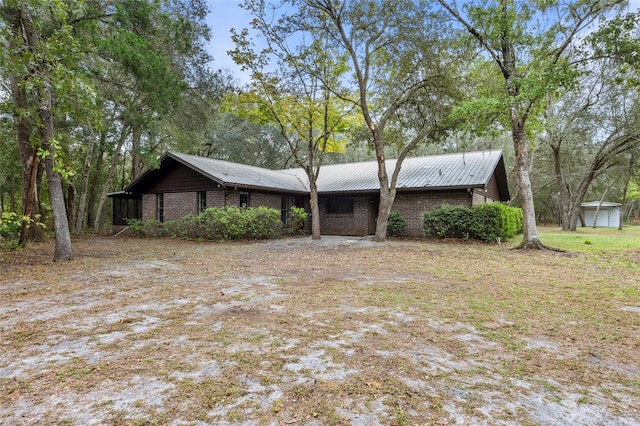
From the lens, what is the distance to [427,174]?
17078 mm

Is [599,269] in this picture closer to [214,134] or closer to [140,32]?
[140,32]

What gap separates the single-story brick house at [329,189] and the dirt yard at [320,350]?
31.1ft

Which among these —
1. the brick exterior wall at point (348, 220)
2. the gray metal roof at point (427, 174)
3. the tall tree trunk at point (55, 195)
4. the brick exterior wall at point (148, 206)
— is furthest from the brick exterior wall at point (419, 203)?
the tall tree trunk at point (55, 195)

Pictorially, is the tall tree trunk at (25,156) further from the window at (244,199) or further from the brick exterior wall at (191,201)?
the window at (244,199)

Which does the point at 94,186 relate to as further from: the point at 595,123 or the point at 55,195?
the point at 595,123

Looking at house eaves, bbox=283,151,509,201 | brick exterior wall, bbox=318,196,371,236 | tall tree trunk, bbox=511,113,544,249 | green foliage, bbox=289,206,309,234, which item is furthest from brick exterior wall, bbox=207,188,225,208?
tall tree trunk, bbox=511,113,544,249

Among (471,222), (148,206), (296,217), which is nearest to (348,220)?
(296,217)

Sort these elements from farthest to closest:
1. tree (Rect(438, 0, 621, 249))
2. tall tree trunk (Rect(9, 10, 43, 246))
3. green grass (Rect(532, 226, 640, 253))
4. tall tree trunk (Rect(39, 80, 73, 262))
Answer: green grass (Rect(532, 226, 640, 253)) → tree (Rect(438, 0, 621, 249)) → tall tree trunk (Rect(9, 10, 43, 246)) → tall tree trunk (Rect(39, 80, 73, 262))

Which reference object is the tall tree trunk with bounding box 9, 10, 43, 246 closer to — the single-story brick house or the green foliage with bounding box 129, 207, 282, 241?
the green foliage with bounding box 129, 207, 282, 241

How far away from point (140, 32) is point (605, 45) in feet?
44.1

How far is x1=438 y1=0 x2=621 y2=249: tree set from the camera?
31.2 ft

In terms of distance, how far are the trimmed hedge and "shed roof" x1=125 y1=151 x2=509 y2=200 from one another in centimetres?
137

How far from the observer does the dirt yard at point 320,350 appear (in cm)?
219

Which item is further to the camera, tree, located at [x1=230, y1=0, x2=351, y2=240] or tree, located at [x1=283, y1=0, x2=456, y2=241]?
tree, located at [x1=230, y1=0, x2=351, y2=240]
